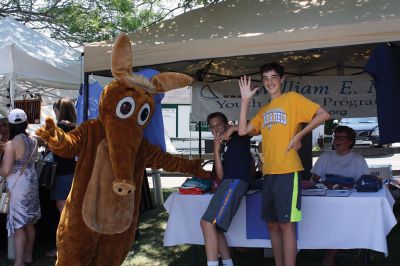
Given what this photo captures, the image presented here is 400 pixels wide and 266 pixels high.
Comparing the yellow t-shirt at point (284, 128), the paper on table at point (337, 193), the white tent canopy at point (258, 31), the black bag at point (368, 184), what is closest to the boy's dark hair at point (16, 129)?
the white tent canopy at point (258, 31)

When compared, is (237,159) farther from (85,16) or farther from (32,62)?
(85,16)

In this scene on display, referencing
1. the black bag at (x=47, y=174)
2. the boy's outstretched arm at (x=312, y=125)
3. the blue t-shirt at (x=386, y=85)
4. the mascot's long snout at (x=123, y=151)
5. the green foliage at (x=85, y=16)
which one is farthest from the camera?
the green foliage at (x=85, y=16)

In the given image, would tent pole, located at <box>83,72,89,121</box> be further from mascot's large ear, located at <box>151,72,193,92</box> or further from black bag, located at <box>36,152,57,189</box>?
mascot's large ear, located at <box>151,72,193,92</box>

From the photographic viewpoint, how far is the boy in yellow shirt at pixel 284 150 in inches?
151

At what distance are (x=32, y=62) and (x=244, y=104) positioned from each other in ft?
12.0

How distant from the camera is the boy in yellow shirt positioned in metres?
3.85

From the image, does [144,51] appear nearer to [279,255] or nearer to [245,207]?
[245,207]

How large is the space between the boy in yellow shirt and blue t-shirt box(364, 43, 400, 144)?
125cm

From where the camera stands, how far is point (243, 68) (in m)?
7.82

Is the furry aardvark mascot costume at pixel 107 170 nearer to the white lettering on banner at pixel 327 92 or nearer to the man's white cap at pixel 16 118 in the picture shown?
the man's white cap at pixel 16 118

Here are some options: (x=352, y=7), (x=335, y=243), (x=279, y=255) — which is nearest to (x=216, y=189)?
(x=279, y=255)

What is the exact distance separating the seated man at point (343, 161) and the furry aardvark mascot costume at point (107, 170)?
2.47m

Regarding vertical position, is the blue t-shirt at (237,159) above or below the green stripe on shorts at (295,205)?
above

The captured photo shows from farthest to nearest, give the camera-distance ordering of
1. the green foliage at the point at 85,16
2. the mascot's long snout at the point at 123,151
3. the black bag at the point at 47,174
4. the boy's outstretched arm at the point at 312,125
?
the green foliage at the point at 85,16 → the black bag at the point at 47,174 → the boy's outstretched arm at the point at 312,125 → the mascot's long snout at the point at 123,151
